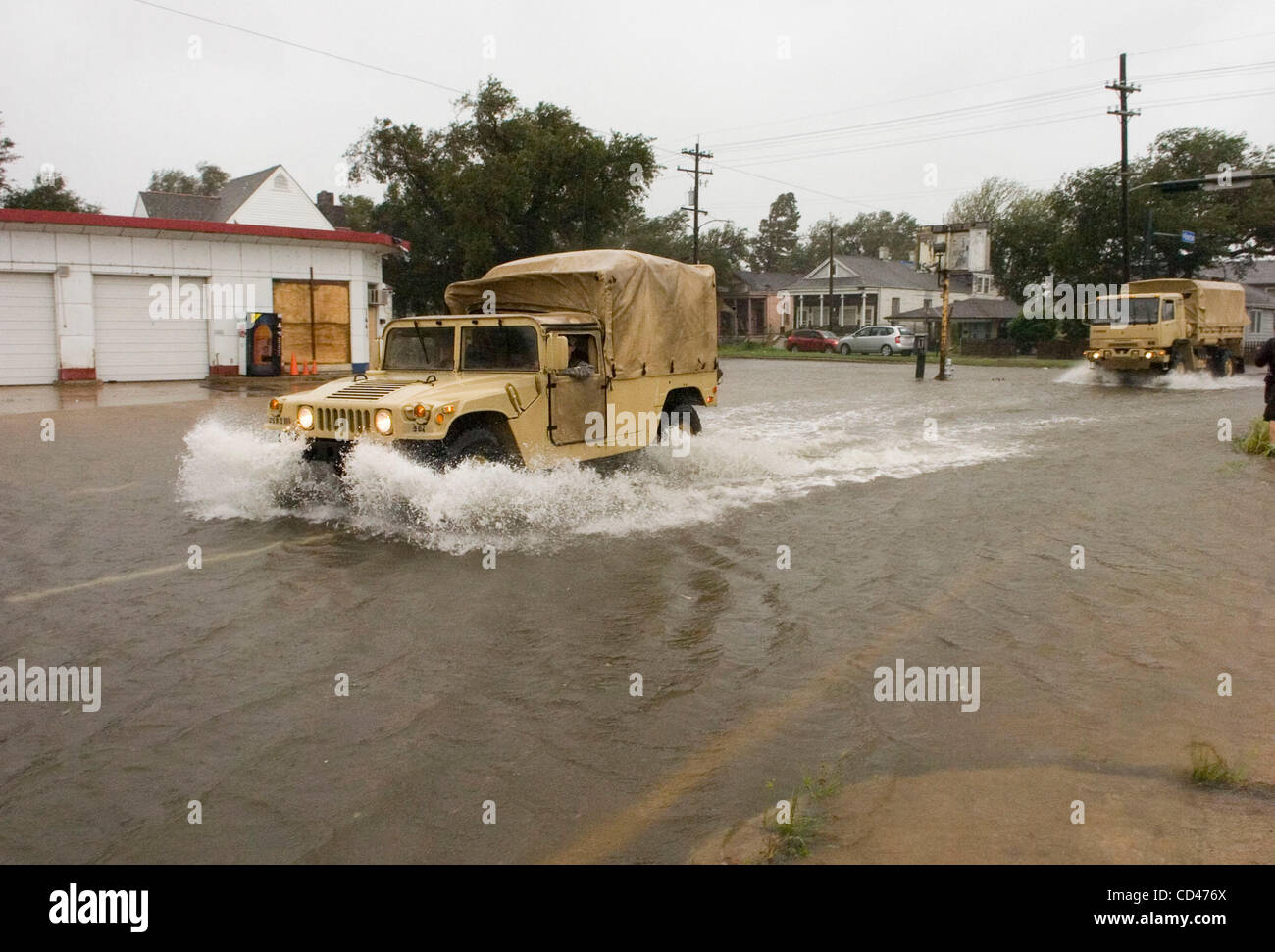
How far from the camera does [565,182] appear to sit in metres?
46.7

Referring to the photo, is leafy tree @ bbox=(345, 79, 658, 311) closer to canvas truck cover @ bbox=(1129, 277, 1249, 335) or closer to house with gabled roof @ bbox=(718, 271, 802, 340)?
canvas truck cover @ bbox=(1129, 277, 1249, 335)

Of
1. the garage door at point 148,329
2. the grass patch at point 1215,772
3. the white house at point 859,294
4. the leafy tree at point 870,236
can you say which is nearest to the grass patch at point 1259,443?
the grass patch at point 1215,772

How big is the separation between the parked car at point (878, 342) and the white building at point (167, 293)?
86.3 feet

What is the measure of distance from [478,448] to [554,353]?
122 cm

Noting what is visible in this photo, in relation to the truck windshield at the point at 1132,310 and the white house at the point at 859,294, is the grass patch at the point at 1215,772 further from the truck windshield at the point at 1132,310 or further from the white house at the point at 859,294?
the white house at the point at 859,294

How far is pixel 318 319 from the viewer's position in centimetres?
2870

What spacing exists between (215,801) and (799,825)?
2.26 meters

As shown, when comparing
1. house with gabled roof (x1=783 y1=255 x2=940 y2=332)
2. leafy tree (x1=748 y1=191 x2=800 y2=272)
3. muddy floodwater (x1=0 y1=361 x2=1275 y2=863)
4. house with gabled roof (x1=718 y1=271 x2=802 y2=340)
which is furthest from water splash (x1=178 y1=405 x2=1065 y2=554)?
leafy tree (x1=748 y1=191 x2=800 y2=272)

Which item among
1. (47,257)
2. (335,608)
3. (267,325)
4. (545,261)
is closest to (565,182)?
(267,325)

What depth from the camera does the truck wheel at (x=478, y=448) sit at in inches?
349

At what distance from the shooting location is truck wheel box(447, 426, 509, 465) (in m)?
8.88

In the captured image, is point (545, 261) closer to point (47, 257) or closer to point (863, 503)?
point (863, 503)

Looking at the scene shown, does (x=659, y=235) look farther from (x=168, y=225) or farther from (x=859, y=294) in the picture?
(x=168, y=225)

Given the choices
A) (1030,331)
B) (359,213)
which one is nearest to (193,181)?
(359,213)
